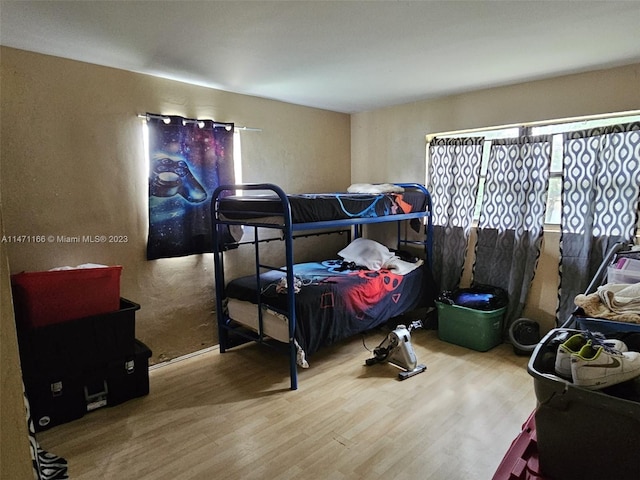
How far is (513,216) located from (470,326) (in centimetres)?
104

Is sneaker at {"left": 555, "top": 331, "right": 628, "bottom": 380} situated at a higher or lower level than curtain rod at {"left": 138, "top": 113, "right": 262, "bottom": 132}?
lower

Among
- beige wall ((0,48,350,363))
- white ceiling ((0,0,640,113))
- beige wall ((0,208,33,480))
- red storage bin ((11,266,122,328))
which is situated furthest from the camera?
beige wall ((0,48,350,363))

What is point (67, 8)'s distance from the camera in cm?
182

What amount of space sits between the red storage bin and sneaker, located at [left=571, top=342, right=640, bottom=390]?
241 cm

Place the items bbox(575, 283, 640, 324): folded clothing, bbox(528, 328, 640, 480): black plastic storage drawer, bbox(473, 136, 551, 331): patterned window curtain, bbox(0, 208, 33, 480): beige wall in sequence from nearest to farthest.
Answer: bbox(0, 208, 33, 480): beige wall, bbox(528, 328, 640, 480): black plastic storage drawer, bbox(575, 283, 640, 324): folded clothing, bbox(473, 136, 551, 331): patterned window curtain

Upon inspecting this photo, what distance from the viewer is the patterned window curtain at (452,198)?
362cm

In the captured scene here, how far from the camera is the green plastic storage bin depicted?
3264 mm

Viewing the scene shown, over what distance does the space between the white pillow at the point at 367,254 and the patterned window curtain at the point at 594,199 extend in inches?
58.2

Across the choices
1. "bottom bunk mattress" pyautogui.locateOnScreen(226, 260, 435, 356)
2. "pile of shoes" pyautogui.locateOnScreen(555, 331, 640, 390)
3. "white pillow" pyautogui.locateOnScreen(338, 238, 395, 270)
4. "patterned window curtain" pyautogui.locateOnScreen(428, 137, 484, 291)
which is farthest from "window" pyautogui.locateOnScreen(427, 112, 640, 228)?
"pile of shoes" pyautogui.locateOnScreen(555, 331, 640, 390)

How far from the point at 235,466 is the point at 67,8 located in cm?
238

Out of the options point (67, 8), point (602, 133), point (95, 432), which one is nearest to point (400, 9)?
point (67, 8)

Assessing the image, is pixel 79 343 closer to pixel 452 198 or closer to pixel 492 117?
pixel 452 198

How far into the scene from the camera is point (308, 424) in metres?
2.31

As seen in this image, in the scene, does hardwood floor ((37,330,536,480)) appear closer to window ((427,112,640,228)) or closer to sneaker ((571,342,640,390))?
sneaker ((571,342,640,390))
